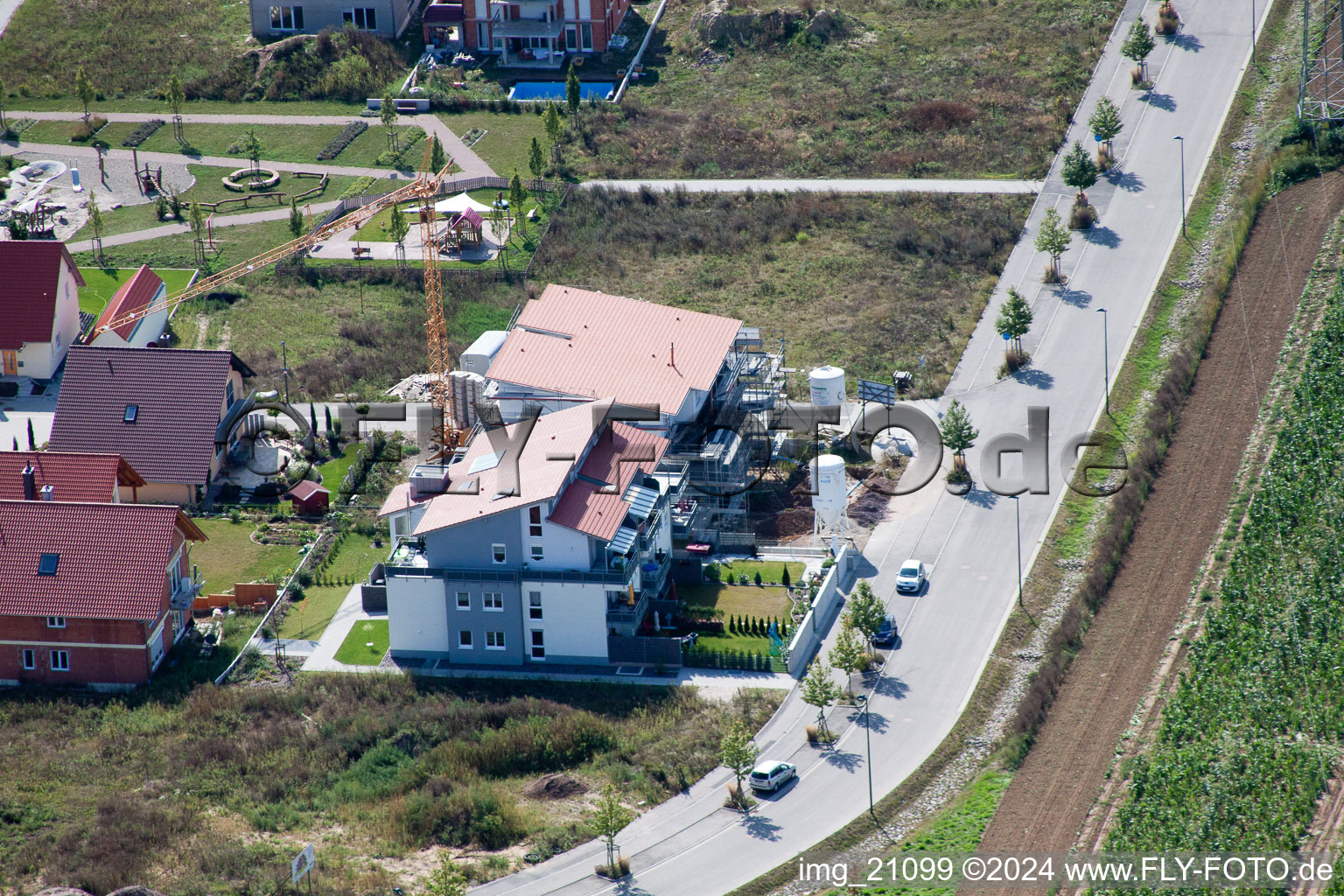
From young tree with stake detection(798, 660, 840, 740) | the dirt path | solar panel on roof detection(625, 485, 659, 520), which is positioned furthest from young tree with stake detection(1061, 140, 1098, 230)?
young tree with stake detection(798, 660, 840, 740)

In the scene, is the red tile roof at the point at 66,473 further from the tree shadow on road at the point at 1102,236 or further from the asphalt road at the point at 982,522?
the tree shadow on road at the point at 1102,236

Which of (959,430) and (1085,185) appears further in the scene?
(1085,185)

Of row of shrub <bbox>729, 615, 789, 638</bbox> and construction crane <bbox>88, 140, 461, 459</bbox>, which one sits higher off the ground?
construction crane <bbox>88, 140, 461, 459</bbox>

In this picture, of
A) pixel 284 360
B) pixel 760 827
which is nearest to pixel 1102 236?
pixel 284 360

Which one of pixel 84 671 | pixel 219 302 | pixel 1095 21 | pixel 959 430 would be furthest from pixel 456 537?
pixel 1095 21

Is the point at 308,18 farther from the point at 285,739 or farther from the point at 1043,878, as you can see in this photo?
the point at 1043,878

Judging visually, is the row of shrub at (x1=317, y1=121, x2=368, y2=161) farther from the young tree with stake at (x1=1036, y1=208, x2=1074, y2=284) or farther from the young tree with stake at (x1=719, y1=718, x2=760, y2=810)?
the young tree with stake at (x1=719, y1=718, x2=760, y2=810)

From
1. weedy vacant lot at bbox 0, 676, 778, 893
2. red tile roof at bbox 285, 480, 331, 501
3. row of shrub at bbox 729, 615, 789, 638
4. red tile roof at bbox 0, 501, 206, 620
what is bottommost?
weedy vacant lot at bbox 0, 676, 778, 893

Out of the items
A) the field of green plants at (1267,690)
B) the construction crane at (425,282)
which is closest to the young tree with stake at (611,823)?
the field of green plants at (1267,690)
